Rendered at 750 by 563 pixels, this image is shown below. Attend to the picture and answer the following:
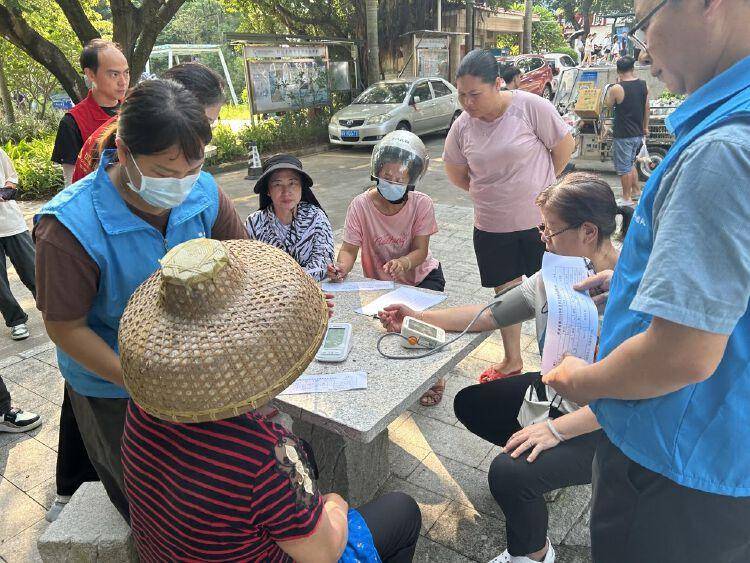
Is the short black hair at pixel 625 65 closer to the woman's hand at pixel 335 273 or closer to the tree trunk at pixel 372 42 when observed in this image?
the woman's hand at pixel 335 273

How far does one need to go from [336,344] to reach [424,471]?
0.92m

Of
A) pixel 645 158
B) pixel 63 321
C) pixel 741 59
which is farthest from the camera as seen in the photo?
pixel 645 158

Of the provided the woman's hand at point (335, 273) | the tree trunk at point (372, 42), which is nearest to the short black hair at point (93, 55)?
the woman's hand at point (335, 273)

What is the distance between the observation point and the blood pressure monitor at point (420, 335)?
2.11 meters

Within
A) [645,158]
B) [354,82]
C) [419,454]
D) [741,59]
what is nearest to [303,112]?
[354,82]

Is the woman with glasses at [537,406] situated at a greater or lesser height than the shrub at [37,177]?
greater

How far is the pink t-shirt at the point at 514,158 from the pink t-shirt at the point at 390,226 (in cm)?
37

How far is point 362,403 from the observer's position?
1.78 m

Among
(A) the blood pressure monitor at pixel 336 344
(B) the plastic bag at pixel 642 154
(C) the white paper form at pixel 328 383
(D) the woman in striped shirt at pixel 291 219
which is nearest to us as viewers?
(C) the white paper form at pixel 328 383

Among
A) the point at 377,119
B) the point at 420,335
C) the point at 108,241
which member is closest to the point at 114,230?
the point at 108,241

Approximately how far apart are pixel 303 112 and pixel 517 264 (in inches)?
431

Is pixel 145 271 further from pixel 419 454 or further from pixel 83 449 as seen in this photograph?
pixel 419 454

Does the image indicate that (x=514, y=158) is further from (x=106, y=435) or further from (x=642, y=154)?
(x=642, y=154)

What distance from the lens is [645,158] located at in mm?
7289
